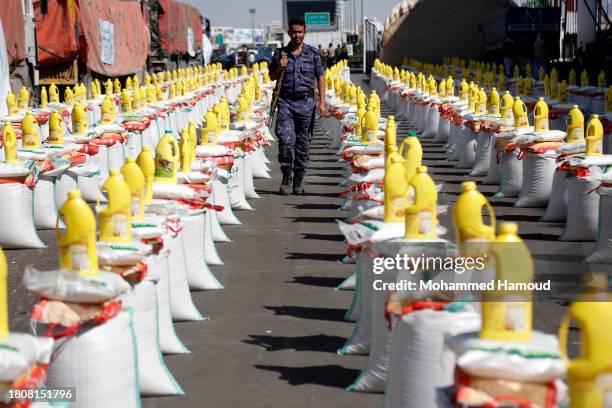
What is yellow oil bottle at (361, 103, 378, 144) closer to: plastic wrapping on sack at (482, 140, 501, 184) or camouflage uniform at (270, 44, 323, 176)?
camouflage uniform at (270, 44, 323, 176)

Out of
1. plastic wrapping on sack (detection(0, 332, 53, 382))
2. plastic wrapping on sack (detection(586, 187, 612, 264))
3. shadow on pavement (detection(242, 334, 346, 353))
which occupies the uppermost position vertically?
plastic wrapping on sack (detection(0, 332, 53, 382))

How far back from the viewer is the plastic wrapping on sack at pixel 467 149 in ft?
54.6

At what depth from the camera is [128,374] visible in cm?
523

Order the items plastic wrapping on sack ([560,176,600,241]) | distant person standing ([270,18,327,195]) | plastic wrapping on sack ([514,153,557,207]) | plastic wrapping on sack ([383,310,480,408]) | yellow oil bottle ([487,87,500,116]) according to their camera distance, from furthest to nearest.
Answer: yellow oil bottle ([487,87,500,116])
distant person standing ([270,18,327,195])
plastic wrapping on sack ([514,153,557,207])
plastic wrapping on sack ([560,176,600,241])
plastic wrapping on sack ([383,310,480,408])

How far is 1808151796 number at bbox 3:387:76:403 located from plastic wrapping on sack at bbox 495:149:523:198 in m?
8.98

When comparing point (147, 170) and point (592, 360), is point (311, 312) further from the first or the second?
point (592, 360)

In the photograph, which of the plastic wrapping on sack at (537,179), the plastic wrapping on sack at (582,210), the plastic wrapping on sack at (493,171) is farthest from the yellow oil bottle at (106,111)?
the plastic wrapping on sack at (582,210)

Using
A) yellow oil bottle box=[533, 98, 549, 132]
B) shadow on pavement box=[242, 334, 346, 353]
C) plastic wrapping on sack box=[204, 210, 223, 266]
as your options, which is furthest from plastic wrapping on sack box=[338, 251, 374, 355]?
yellow oil bottle box=[533, 98, 549, 132]

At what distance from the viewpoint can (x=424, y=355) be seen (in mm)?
4824

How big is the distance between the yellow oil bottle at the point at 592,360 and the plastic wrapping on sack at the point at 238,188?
866 centimetres

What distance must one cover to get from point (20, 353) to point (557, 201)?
8143mm

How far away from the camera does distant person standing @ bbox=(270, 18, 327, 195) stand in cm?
1298

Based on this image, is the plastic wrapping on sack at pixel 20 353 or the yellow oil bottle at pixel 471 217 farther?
the yellow oil bottle at pixel 471 217

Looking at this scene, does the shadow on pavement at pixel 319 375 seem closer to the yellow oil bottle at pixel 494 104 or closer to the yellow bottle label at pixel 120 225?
the yellow bottle label at pixel 120 225
